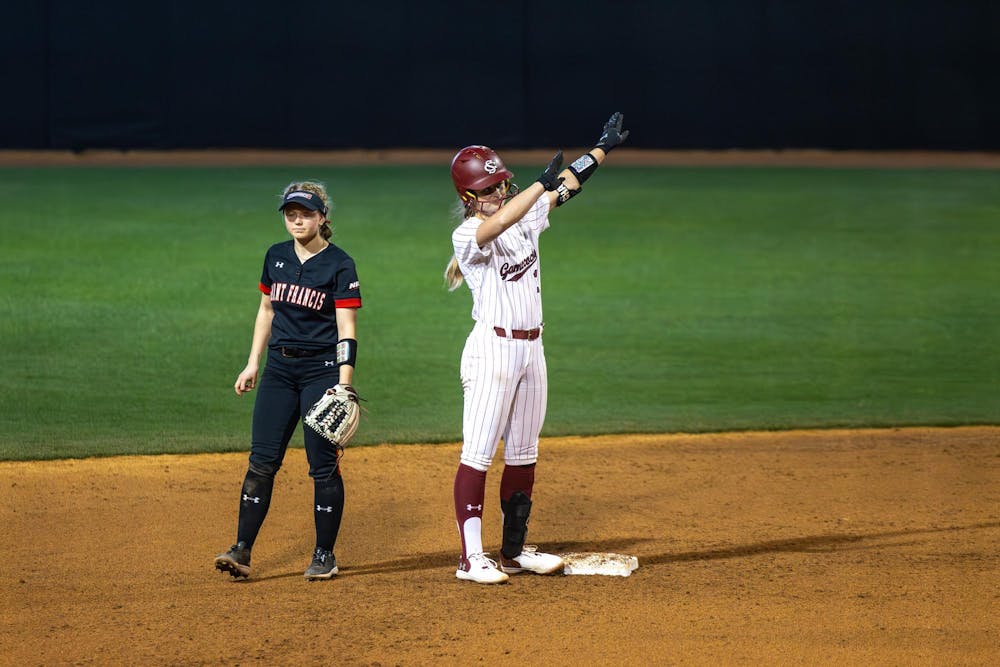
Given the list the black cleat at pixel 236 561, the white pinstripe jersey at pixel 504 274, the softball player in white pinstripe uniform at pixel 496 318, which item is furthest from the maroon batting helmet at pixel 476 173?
the black cleat at pixel 236 561

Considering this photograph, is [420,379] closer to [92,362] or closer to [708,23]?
[92,362]

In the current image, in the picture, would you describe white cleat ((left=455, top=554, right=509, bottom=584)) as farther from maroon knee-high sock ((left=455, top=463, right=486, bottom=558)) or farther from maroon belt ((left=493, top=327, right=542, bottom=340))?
maroon belt ((left=493, top=327, right=542, bottom=340))

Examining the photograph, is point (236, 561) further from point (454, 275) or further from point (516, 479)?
point (454, 275)

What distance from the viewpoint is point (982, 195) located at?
18.9 m

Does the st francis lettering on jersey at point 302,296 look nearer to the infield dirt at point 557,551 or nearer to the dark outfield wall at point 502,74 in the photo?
the infield dirt at point 557,551

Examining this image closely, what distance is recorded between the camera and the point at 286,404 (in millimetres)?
5184

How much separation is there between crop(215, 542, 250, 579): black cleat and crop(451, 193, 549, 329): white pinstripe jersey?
1.31 metres

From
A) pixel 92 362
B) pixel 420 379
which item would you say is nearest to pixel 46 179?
pixel 92 362

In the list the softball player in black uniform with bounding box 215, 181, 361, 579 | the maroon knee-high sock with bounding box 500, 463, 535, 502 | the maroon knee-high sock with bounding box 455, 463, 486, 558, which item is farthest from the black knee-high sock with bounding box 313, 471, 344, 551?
the maroon knee-high sock with bounding box 500, 463, 535, 502

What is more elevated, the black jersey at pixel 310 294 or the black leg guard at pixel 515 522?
the black jersey at pixel 310 294

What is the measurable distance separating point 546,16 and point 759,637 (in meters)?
20.6

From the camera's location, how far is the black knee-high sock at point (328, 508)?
205 inches

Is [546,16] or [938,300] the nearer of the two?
[938,300]

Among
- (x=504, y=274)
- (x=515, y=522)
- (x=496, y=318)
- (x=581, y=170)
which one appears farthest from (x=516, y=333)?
(x=515, y=522)
